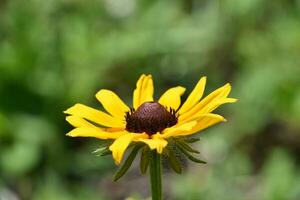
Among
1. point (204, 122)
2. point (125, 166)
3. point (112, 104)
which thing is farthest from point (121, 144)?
point (112, 104)

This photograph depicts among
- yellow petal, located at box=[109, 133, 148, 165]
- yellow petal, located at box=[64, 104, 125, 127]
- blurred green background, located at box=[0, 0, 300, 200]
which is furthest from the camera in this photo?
blurred green background, located at box=[0, 0, 300, 200]

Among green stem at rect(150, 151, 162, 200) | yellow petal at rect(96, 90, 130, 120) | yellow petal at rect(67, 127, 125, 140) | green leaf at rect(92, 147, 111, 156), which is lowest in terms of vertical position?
green stem at rect(150, 151, 162, 200)

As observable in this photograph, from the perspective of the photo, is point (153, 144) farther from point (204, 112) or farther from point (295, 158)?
point (295, 158)

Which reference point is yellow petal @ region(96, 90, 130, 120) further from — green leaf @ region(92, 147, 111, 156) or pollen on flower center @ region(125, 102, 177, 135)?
green leaf @ region(92, 147, 111, 156)

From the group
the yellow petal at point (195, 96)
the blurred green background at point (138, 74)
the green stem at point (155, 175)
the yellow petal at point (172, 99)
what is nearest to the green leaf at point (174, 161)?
the green stem at point (155, 175)

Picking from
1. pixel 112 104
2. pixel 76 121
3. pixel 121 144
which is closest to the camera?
pixel 121 144

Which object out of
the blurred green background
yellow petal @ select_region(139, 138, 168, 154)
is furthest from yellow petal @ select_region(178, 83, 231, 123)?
the blurred green background

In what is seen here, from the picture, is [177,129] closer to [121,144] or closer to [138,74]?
[121,144]
